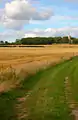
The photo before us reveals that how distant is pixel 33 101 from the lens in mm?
18094

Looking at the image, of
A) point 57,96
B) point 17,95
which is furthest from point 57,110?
point 17,95

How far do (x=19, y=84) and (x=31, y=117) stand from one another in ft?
48.9

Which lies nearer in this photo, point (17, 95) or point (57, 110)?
point (57, 110)

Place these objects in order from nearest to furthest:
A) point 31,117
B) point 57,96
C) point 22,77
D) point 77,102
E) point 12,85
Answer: point 31,117 < point 77,102 < point 57,96 < point 12,85 < point 22,77

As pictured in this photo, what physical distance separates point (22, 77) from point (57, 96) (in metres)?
12.0

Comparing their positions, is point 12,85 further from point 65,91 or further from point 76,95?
point 76,95

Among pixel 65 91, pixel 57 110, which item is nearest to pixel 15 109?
pixel 57 110

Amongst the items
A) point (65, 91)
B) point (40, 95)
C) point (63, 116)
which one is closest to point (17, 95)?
point (40, 95)

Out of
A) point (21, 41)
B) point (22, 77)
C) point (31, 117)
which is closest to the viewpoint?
point (31, 117)

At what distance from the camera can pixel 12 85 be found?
89.0ft

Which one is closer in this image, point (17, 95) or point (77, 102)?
point (77, 102)

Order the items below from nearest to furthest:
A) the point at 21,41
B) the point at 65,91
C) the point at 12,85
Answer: the point at 65,91, the point at 12,85, the point at 21,41

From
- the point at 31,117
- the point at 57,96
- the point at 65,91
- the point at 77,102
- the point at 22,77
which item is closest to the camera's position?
the point at 31,117

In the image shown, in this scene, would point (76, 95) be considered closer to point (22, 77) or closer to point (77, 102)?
point (77, 102)
